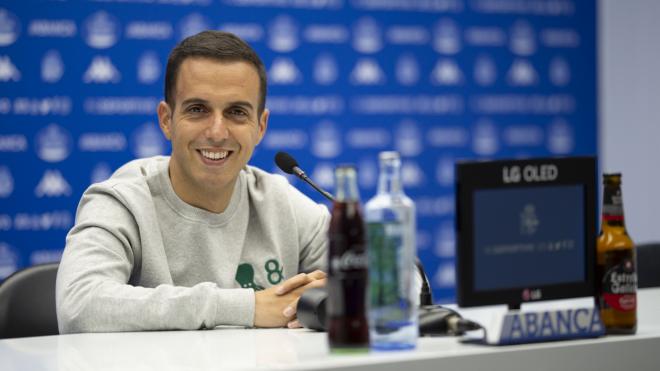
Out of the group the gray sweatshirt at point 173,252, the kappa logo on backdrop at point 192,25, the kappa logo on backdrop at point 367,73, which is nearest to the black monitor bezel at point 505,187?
the gray sweatshirt at point 173,252

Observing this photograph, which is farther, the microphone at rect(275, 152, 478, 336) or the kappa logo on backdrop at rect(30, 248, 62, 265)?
the kappa logo on backdrop at rect(30, 248, 62, 265)

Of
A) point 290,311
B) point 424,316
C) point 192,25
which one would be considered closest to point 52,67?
point 192,25

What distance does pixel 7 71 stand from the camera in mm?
3340

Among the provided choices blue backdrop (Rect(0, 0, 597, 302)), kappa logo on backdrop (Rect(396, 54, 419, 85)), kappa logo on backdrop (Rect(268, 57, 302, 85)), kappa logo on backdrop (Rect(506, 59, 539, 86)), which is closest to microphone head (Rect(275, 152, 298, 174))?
blue backdrop (Rect(0, 0, 597, 302))

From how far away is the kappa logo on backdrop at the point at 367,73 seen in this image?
13.0 ft

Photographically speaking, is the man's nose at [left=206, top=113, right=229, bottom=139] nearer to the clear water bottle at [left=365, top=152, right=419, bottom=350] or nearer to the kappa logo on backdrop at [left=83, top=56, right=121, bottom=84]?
the clear water bottle at [left=365, top=152, right=419, bottom=350]

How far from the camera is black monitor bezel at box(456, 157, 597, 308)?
1280 mm

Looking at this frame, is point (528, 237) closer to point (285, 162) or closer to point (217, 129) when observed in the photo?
point (285, 162)

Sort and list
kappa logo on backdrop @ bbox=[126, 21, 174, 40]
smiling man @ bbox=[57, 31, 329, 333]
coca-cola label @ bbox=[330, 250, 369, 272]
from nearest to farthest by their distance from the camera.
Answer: coca-cola label @ bbox=[330, 250, 369, 272], smiling man @ bbox=[57, 31, 329, 333], kappa logo on backdrop @ bbox=[126, 21, 174, 40]

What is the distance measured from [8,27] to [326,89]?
131 cm

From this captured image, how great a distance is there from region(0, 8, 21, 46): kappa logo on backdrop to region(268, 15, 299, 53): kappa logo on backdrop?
1005 millimetres

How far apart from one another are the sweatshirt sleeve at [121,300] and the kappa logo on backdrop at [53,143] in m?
1.64

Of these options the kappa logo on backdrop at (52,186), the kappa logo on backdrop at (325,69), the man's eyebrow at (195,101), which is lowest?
the kappa logo on backdrop at (52,186)

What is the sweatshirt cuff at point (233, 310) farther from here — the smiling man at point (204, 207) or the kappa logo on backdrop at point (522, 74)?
the kappa logo on backdrop at point (522, 74)
